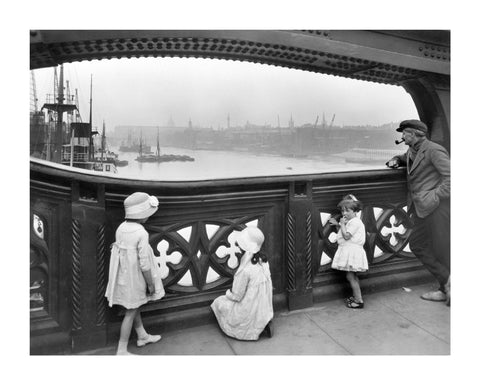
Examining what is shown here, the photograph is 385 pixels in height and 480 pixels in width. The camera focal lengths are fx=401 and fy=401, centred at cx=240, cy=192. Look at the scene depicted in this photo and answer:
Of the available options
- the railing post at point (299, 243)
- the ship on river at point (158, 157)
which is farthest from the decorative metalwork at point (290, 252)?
the ship on river at point (158, 157)

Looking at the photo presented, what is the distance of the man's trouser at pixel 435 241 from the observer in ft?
10.6

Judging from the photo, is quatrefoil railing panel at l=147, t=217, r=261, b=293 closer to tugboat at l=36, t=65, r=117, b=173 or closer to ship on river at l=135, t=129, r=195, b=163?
ship on river at l=135, t=129, r=195, b=163

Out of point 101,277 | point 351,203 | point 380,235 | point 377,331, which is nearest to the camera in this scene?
point 101,277

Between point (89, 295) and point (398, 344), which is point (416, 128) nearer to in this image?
point (398, 344)

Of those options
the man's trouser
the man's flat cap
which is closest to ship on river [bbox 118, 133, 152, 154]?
the man's flat cap

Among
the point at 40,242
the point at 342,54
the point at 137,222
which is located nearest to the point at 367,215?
the point at 342,54

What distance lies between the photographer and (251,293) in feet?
8.82

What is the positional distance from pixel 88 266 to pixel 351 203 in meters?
1.96

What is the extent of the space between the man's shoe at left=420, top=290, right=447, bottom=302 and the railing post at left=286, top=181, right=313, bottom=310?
39.0 inches

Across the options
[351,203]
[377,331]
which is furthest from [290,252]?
[377,331]

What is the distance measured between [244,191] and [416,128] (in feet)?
5.11

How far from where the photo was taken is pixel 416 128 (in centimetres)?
332

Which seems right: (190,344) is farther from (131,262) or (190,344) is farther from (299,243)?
(299,243)

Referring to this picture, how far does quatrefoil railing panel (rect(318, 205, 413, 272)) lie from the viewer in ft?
10.9
